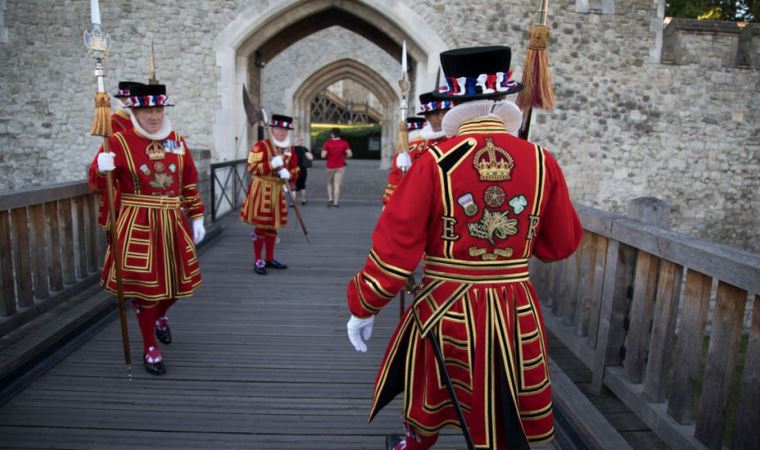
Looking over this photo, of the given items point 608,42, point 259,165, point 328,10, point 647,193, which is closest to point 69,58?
point 328,10

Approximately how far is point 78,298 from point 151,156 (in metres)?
1.91

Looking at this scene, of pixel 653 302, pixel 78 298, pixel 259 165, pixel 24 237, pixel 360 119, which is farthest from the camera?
pixel 360 119

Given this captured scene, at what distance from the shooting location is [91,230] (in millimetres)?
5234

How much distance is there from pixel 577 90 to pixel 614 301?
9.03 meters

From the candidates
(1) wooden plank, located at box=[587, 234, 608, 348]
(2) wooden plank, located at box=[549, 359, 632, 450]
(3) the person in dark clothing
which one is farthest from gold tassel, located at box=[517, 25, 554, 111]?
(3) the person in dark clothing

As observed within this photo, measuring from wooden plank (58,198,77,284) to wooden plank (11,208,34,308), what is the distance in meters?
0.53

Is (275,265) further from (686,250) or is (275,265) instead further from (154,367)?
(686,250)

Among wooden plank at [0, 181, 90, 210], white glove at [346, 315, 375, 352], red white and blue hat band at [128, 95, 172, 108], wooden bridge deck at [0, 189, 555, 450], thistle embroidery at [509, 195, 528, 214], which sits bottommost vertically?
wooden bridge deck at [0, 189, 555, 450]

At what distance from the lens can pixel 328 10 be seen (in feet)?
39.1

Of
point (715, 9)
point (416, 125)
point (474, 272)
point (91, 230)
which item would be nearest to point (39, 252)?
point (91, 230)

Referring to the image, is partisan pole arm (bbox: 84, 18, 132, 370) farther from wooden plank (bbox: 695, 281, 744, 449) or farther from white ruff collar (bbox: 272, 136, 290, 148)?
wooden plank (bbox: 695, 281, 744, 449)

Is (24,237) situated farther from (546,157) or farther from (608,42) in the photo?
(608,42)

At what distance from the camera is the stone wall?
1066 cm

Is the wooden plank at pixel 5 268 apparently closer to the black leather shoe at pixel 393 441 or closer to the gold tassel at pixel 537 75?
the black leather shoe at pixel 393 441
